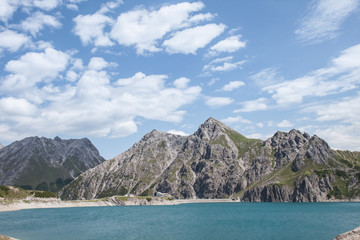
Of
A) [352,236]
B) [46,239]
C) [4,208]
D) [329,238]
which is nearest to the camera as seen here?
[352,236]

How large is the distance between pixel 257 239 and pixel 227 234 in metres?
9.51

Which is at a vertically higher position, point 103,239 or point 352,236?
point 352,236

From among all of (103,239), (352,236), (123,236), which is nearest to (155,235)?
(123,236)

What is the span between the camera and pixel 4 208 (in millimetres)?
199625

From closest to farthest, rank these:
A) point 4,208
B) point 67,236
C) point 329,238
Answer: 1. point 329,238
2. point 67,236
3. point 4,208

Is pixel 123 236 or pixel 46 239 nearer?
pixel 46 239

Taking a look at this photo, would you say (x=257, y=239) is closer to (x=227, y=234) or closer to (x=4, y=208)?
(x=227, y=234)

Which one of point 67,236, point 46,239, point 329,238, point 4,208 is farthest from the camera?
point 4,208

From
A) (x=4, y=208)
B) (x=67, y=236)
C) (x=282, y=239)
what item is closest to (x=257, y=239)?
(x=282, y=239)

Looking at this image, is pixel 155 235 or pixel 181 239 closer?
pixel 181 239

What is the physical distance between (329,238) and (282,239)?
10.5 m

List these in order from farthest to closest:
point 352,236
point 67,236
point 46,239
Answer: point 67,236, point 46,239, point 352,236

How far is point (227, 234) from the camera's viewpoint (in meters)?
77.4

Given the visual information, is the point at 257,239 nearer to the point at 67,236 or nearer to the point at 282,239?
the point at 282,239
